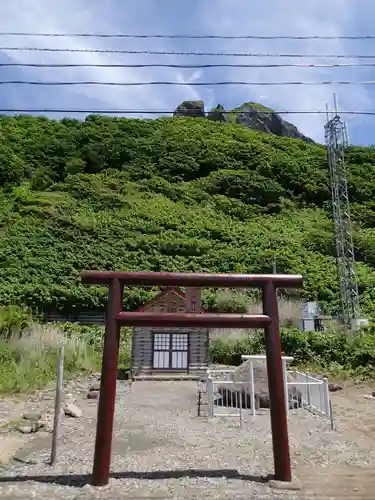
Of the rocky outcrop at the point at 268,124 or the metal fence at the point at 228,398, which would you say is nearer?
the metal fence at the point at 228,398

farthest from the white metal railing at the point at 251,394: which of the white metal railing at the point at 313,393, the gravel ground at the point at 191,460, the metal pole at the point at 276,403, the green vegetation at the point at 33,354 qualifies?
the green vegetation at the point at 33,354

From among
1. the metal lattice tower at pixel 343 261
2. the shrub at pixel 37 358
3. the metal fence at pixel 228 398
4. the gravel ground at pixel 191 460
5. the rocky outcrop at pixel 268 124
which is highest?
the rocky outcrop at pixel 268 124

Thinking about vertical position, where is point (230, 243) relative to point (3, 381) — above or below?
above

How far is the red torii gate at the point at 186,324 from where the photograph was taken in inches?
191

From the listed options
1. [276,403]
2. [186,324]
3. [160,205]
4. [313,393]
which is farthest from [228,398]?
[160,205]

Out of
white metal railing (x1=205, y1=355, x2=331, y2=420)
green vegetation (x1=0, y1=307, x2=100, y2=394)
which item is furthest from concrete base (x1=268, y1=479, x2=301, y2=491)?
green vegetation (x1=0, y1=307, x2=100, y2=394)

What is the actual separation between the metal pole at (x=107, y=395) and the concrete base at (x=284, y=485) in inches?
71.0

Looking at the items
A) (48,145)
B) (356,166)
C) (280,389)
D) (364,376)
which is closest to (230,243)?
(364,376)

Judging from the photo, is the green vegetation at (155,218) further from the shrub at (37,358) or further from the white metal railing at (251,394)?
the white metal railing at (251,394)

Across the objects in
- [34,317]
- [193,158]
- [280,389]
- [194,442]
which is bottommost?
[194,442]

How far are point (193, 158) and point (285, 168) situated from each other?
8.03m

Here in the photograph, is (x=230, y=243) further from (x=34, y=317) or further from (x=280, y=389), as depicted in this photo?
(x=280, y=389)

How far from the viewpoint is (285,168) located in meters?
38.1

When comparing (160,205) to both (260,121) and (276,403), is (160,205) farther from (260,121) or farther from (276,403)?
(276,403)
